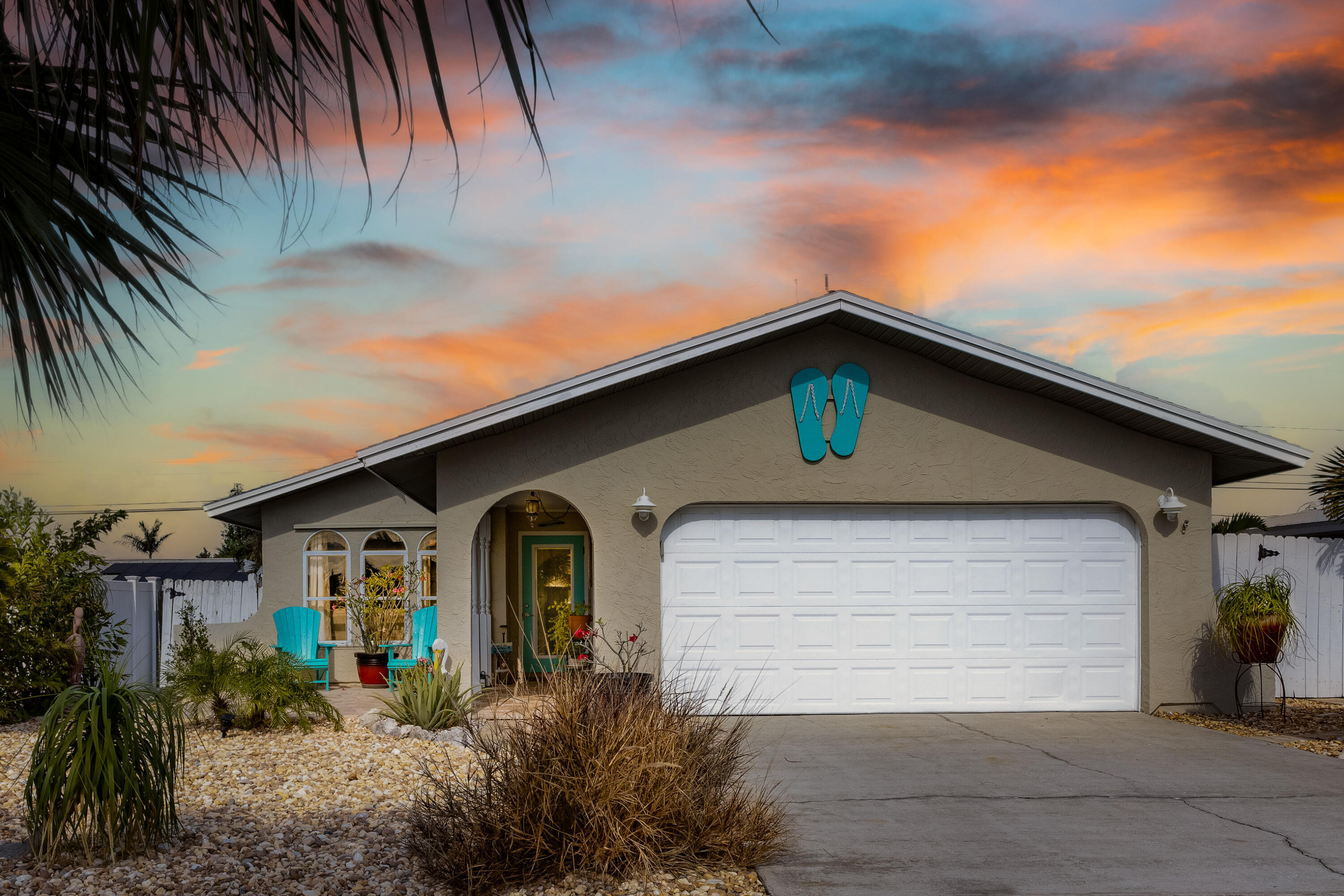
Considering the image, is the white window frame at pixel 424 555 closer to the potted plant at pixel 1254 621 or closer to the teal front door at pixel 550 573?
the teal front door at pixel 550 573

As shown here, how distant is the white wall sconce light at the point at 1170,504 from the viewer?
451 inches

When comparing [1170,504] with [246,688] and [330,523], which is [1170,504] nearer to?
[246,688]

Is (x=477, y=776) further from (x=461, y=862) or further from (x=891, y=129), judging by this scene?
(x=891, y=129)

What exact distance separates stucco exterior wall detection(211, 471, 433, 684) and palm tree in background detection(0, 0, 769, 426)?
513 inches

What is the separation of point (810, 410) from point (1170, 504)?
4073mm

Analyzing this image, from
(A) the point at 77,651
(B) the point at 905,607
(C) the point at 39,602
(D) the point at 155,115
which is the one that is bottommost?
(A) the point at 77,651

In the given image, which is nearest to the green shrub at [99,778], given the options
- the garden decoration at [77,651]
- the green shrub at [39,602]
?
the garden decoration at [77,651]

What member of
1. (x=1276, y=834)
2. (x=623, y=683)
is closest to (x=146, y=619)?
(x=623, y=683)

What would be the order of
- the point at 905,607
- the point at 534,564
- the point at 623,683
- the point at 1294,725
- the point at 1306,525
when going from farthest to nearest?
the point at 1306,525
the point at 534,564
the point at 905,607
the point at 1294,725
the point at 623,683

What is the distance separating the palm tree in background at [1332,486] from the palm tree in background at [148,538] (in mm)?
55712


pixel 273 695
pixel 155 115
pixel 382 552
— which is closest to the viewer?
pixel 155 115

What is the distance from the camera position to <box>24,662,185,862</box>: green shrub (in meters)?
5.37

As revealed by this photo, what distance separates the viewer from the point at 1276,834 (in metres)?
6.37

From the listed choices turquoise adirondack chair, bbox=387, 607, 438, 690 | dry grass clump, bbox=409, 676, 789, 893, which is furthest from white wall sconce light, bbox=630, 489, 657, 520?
dry grass clump, bbox=409, 676, 789, 893
